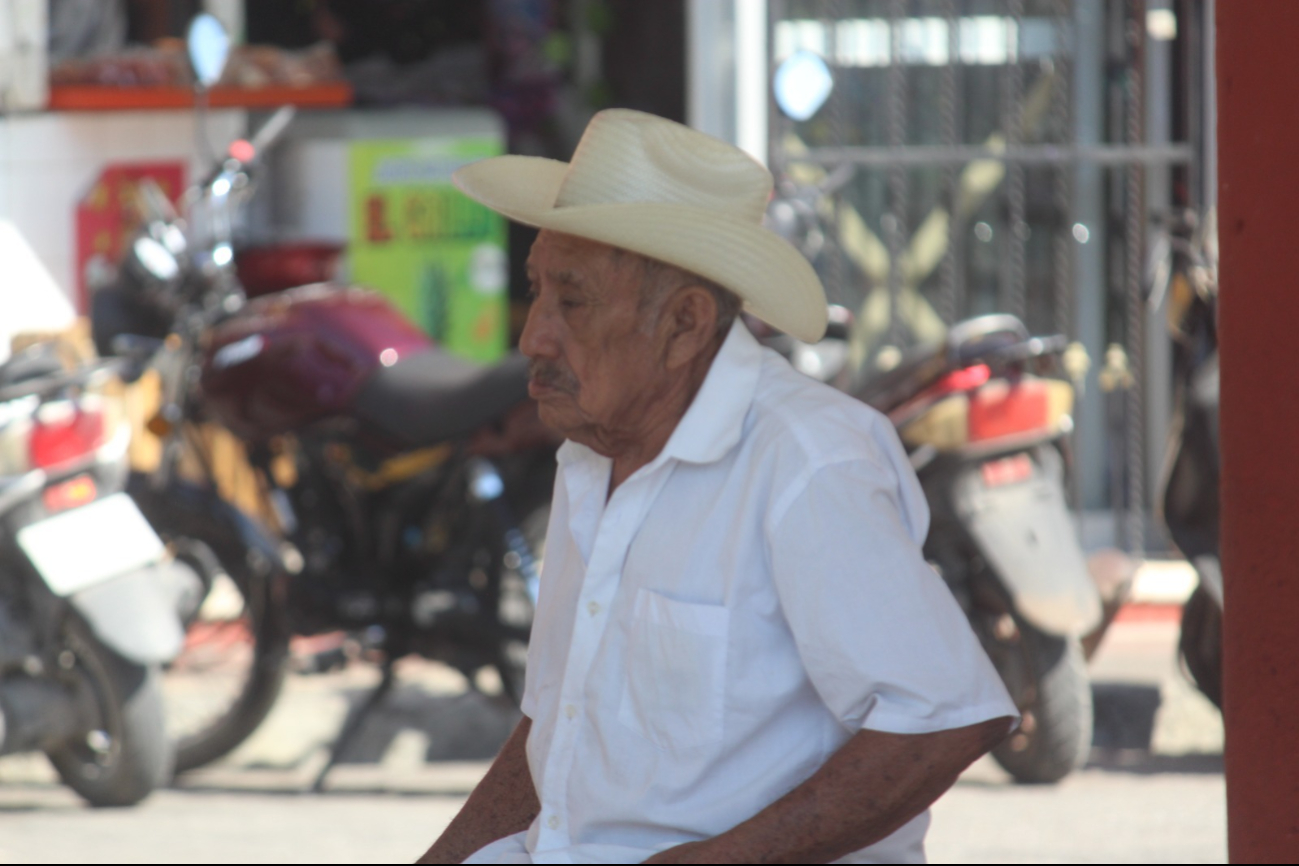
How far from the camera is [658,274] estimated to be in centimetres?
208

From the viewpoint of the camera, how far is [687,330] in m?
2.09

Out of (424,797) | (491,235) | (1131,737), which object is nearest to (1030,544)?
(1131,737)

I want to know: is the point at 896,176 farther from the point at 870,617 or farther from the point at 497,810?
the point at 870,617

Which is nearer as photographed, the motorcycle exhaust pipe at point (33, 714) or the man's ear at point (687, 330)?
the man's ear at point (687, 330)

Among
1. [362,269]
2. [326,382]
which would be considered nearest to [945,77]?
[362,269]

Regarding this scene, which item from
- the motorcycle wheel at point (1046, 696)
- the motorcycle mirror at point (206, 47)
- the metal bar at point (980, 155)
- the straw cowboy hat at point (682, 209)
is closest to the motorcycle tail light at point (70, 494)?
the motorcycle mirror at point (206, 47)

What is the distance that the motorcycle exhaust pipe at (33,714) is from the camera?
420 centimetres

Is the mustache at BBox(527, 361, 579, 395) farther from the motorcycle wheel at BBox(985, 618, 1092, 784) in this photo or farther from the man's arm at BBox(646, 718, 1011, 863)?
the motorcycle wheel at BBox(985, 618, 1092, 784)

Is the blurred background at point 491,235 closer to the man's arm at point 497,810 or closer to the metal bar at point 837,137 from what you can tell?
the metal bar at point 837,137

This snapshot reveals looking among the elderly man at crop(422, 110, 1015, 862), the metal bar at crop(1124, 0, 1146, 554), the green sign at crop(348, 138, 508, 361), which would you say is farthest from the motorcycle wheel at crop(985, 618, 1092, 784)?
the green sign at crop(348, 138, 508, 361)

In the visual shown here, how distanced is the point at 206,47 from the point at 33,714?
1.89 m

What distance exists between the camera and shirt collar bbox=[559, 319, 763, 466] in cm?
200

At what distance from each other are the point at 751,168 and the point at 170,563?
2.94 meters

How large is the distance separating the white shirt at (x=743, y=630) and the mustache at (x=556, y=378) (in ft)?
0.47
